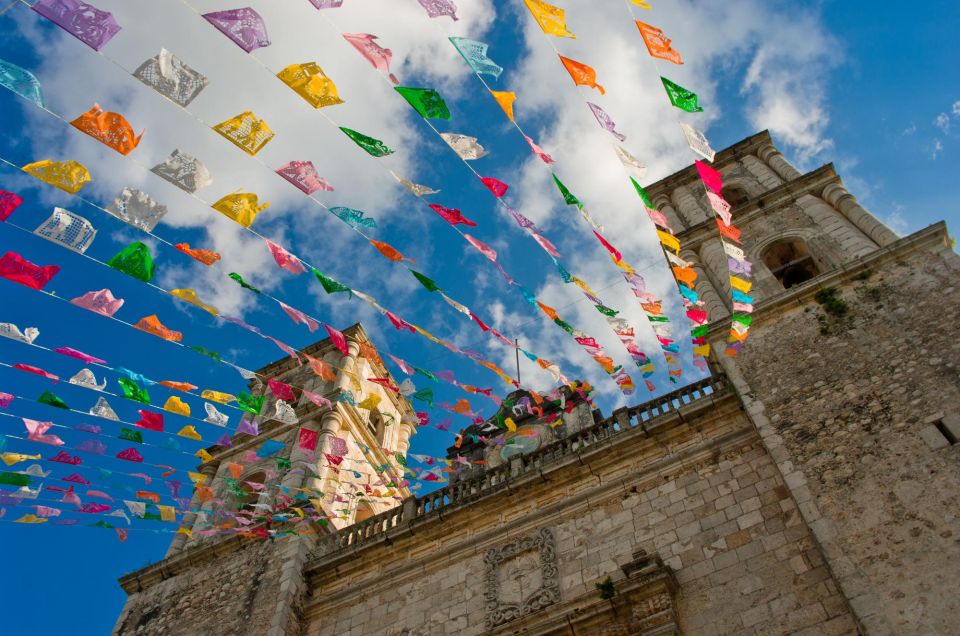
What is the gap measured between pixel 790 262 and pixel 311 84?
39.7ft

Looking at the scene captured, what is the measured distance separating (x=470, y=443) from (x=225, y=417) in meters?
7.33

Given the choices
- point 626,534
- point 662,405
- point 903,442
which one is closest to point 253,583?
point 626,534

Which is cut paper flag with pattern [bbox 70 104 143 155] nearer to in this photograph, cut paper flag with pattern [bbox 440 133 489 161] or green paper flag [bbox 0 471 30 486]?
cut paper flag with pattern [bbox 440 133 489 161]

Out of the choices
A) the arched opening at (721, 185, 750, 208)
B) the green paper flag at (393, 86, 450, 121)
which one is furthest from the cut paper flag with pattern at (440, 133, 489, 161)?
the arched opening at (721, 185, 750, 208)

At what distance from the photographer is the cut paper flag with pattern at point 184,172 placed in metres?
8.37

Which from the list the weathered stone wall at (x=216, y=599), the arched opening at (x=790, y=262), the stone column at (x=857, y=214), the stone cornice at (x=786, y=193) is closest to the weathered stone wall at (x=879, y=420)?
the stone column at (x=857, y=214)

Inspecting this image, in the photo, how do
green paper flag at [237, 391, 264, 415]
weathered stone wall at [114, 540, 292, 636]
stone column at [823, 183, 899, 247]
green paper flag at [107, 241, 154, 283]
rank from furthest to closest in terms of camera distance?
stone column at [823, 183, 899, 247] → weathered stone wall at [114, 540, 292, 636] → green paper flag at [237, 391, 264, 415] → green paper flag at [107, 241, 154, 283]

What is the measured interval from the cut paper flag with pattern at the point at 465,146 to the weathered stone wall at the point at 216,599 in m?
8.55

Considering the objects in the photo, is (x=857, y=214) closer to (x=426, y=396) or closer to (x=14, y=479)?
(x=426, y=396)

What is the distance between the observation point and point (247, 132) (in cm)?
852

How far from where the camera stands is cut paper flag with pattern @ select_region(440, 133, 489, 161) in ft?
30.9

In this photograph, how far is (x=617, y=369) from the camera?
14.1 m

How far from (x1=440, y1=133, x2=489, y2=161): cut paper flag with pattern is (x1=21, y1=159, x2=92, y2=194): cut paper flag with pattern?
13.2 ft

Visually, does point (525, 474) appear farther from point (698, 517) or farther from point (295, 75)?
point (295, 75)
